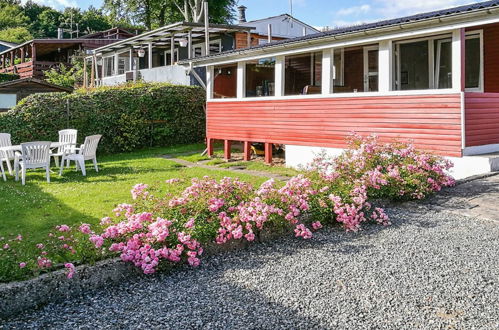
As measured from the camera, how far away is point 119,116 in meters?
16.2

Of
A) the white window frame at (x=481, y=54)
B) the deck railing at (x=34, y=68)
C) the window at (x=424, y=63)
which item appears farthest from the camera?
the deck railing at (x=34, y=68)

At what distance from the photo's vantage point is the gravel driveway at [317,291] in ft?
10.4

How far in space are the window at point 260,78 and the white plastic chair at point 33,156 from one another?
632cm

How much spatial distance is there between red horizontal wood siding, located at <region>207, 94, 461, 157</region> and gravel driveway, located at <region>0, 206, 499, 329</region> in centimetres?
388

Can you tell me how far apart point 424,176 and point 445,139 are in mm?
1905

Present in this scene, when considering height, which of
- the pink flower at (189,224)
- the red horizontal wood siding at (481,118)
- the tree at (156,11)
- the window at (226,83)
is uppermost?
the tree at (156,11)

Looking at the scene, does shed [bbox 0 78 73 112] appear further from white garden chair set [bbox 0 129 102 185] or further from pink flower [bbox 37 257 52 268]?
pink flower [bbox 37 257 52 268]

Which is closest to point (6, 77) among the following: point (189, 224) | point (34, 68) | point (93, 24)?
point (34, 68)

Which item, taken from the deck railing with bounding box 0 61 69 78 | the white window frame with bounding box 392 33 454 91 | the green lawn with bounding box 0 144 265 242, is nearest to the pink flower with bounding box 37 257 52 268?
the green lawn with bounding box 0 144 265 242

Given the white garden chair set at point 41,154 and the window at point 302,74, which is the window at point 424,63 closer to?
the window at point 302,74

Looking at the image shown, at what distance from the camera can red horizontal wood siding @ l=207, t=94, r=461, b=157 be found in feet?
28.0

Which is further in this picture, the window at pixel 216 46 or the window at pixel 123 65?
the window at pixel 123 65

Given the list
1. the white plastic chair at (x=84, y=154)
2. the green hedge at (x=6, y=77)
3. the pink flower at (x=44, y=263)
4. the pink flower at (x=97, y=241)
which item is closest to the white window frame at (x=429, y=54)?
the white plastic chair at (x=84, y=154)

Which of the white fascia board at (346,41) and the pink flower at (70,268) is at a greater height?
the white fascia board at (346,41)
